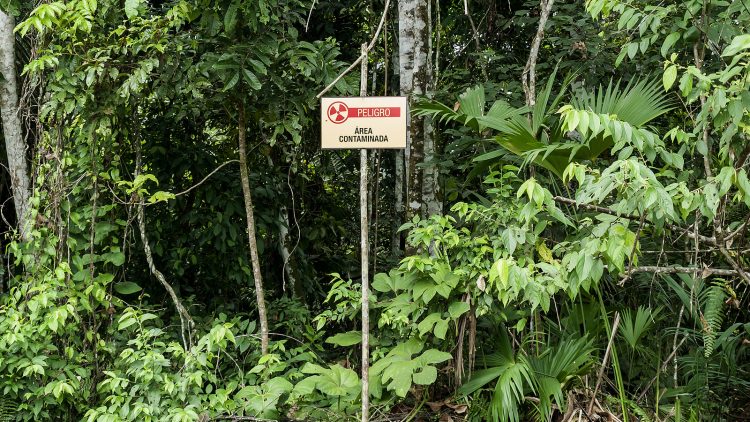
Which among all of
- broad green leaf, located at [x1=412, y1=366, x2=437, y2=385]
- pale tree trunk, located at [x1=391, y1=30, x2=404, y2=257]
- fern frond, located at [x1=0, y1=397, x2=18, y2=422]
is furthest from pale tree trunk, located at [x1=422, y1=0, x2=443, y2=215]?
fern frond, located at [x1=0, y1=397, x2=18, y2=422]

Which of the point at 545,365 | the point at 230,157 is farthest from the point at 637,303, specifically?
the point at 230,157

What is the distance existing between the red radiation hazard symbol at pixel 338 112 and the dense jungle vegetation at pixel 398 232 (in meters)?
0.17

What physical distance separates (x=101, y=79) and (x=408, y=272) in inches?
91.2

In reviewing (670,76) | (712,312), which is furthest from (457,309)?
(670,76)

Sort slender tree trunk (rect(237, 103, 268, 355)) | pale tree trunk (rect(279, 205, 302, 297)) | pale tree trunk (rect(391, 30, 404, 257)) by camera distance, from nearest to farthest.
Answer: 1. slender tree trunk (rect(237, 103, 268, 355))
2. pale tree trunk (rect(279, 205, 302, 297))
3. pale tree trunk (rect(391, 30, 404, 257))

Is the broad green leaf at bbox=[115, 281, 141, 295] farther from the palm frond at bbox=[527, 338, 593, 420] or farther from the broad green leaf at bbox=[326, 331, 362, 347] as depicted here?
the palm frond at bbox=[527, 338, 593, 420]

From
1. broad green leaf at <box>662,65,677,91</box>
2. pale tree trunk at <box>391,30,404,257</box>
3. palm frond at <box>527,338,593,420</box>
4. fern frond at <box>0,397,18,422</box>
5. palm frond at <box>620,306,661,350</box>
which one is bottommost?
fern frond at <box>0,397,18,422</box>

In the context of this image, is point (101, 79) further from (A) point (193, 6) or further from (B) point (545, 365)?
(B) point (545, 365)

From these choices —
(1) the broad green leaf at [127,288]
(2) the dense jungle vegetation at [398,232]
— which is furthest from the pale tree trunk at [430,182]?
(1) the broad green leaf at [127,288]

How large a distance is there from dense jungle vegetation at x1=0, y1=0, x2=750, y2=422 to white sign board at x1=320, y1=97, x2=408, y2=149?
0.20m

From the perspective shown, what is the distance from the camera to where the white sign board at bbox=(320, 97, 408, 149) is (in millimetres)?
4176

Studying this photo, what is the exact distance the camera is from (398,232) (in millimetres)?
5262

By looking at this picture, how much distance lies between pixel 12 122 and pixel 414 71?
2978 millimetres

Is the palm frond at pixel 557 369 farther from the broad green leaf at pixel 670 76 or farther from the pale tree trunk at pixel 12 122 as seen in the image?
the pale tree trunk at pixel 12 122
